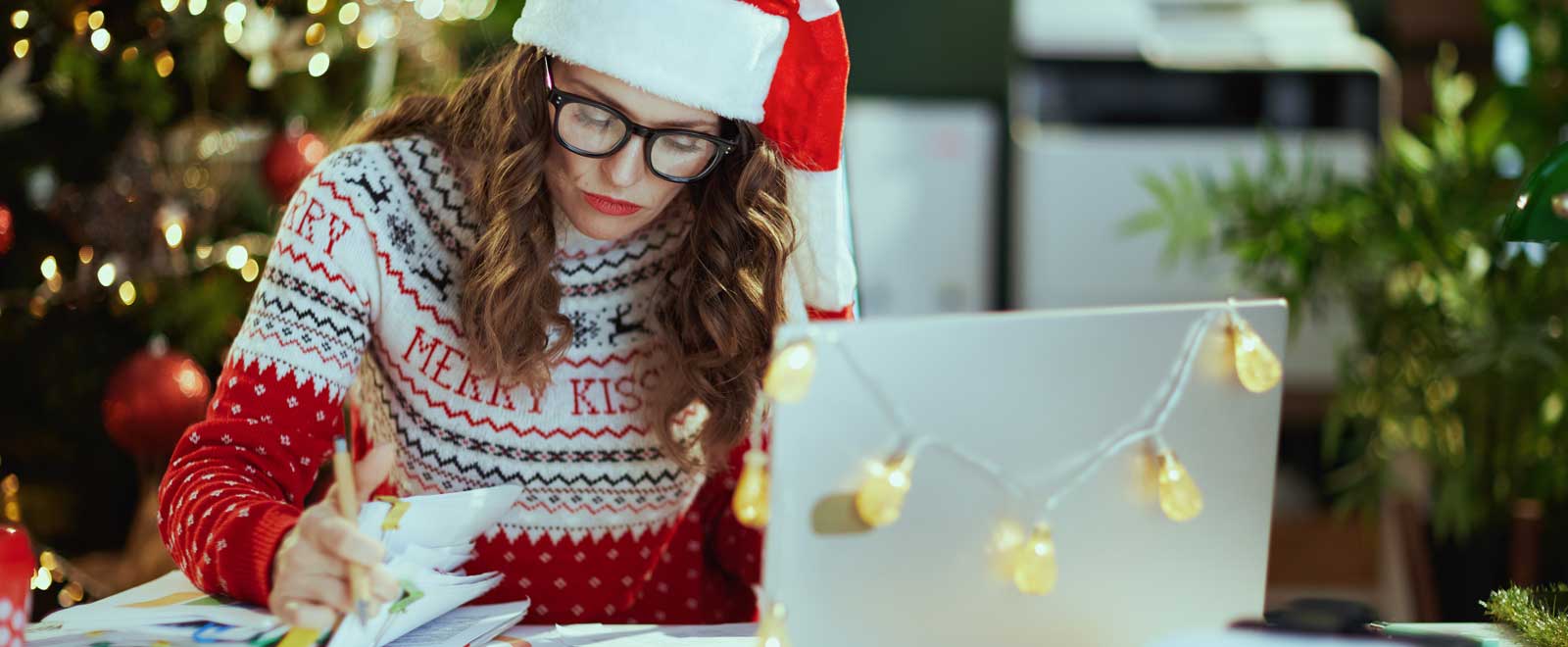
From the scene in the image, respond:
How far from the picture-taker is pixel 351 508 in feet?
2.29

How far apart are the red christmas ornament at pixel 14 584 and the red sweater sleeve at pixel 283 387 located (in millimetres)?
122

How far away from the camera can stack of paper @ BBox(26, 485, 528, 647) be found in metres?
0.77

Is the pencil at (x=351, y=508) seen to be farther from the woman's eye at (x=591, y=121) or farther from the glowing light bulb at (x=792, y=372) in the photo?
the woman's eye at (x=591, y=121)

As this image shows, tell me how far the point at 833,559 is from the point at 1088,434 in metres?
0.17

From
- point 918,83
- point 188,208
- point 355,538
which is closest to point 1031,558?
point 355,538

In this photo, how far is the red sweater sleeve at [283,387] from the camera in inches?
33.7

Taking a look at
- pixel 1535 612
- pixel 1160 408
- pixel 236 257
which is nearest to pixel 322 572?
pixel 1160 408

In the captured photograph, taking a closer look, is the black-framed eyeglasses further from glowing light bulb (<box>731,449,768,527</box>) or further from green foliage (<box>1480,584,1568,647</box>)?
green foliage (<box>1480,584,1568,647</box>)

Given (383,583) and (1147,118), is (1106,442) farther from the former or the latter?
(1147,118)

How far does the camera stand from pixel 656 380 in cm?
116

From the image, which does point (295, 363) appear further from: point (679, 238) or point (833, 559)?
point (833, 559)

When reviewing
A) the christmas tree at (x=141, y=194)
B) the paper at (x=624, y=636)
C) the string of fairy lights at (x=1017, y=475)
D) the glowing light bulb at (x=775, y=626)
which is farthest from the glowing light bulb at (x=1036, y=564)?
the christmas tree at (x=141, y=194)

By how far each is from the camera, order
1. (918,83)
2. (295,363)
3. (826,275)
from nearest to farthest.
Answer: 1. (295,363)
2. (826,275)
3. (918,83)

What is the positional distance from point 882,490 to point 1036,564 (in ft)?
0.40
